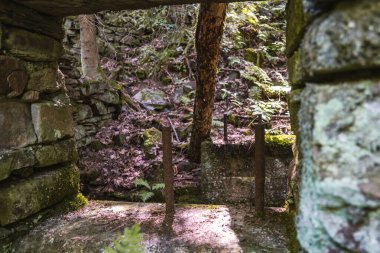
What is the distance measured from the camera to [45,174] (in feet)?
8.93

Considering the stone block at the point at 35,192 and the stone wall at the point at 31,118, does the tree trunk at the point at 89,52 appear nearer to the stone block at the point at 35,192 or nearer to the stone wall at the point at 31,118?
the stone wall at the point at 31,118

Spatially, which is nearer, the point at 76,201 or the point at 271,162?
the point at 76,201

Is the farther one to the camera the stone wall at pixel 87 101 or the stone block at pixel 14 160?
the stone wall at pixel 87 101

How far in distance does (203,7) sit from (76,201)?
107 inches

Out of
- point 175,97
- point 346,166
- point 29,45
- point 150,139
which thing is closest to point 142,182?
point 150,139

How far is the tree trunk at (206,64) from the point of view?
3953 mm

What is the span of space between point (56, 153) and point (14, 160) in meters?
0.46

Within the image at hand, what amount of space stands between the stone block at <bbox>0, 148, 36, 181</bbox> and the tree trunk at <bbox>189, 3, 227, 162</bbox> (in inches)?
102

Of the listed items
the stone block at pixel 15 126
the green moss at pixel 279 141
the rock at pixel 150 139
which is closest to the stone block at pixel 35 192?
the stone block at pixel 15 126

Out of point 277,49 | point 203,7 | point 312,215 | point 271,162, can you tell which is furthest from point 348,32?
point 277,49

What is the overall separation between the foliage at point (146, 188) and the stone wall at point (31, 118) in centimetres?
170

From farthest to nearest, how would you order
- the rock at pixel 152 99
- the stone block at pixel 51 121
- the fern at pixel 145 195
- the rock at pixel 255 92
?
1. the rock at pixel 152 99
2. the rock at pixel 255 92
3. the fern at pixel 145 195
4. the stone block at pixel 51 121

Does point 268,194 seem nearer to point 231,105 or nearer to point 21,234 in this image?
point 231,105

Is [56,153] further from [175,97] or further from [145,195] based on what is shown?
[175,97]
